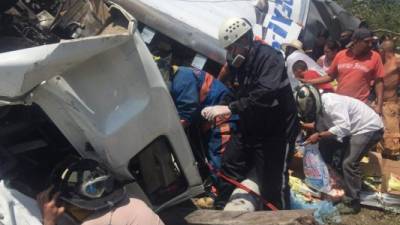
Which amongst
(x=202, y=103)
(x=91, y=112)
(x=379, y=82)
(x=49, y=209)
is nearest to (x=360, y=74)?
(x=379, y=82)

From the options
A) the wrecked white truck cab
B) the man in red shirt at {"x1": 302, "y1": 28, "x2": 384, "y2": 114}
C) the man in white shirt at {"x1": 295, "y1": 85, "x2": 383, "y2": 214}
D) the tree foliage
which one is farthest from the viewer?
the tree foliage

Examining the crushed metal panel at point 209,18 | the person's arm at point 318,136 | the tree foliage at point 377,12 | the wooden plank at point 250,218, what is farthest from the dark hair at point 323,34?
the wooden plank at point 250,218

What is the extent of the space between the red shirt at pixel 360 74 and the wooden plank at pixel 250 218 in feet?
10.4

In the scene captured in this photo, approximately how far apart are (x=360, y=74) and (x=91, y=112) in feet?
14.8

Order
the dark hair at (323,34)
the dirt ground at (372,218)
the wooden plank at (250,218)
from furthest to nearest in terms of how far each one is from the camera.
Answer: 1. the dark hair at (323,34)
2. the dirt ground at (372,218)
3. the wooden plank at (250,218)

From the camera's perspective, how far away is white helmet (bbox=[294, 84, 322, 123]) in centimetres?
533

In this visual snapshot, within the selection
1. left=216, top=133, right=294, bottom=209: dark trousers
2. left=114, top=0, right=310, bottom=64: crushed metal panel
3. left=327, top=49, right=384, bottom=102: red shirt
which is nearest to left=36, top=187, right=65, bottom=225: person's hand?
left=216, top=133, right=294, bottom=209: dark trousers

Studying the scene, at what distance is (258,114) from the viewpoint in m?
4.93

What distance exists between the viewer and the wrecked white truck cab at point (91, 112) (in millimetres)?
2947

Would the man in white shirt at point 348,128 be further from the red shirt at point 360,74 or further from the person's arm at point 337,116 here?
the red shirt at point 360,74

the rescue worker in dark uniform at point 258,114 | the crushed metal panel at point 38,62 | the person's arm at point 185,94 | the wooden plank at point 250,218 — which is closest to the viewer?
the crushed metal panel at point 38,62

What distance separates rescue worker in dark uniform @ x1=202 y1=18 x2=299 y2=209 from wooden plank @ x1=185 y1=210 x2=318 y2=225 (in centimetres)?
82

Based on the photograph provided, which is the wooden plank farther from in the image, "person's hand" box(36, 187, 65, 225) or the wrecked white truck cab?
"person's hand" box(36, 187, 65, 225)

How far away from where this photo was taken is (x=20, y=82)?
2809mm
